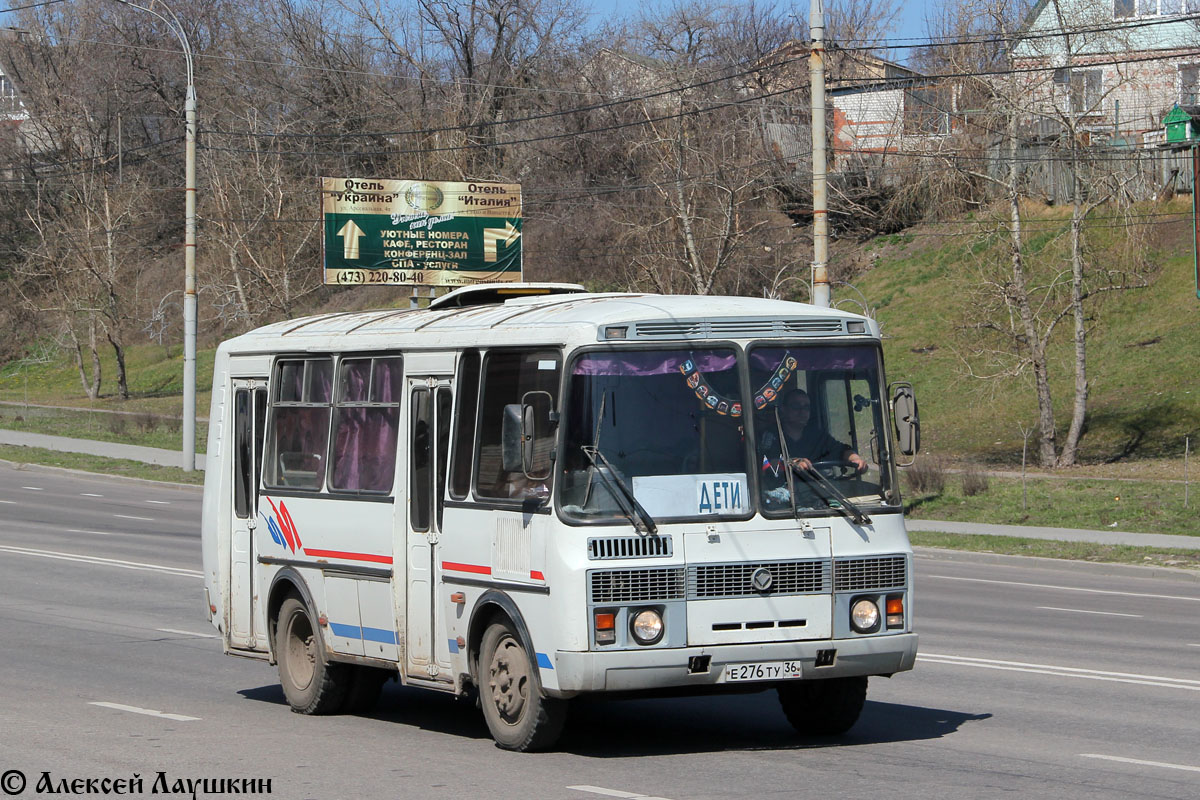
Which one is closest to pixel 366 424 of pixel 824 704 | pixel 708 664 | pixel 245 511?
pixel 245 511

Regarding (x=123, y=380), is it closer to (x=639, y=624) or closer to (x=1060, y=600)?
(x=1060, y=600)

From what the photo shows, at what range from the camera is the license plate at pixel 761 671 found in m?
8.24

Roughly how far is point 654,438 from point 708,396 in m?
0.41

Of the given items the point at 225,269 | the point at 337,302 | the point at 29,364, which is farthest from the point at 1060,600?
the point at 29,364

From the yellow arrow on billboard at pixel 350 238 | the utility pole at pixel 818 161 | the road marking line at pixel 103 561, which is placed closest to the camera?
the road marking line at pixel 103 561

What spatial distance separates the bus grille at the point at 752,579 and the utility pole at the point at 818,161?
1430cm

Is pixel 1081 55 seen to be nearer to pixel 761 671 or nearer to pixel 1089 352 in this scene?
pixel 1089 352

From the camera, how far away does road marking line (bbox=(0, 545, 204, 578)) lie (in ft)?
63.1

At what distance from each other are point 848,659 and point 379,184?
105 ft

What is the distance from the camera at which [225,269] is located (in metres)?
58.8

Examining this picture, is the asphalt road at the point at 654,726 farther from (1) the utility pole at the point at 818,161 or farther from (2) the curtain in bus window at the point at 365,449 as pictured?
(1) the utility pole at the point at 818,161

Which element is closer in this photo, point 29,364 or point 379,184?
Result: point 379,184

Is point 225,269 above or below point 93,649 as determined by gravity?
above

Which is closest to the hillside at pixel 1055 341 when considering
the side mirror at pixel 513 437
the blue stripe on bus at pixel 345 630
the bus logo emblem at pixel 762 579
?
the blue stripe on bus at pixel 345 630
